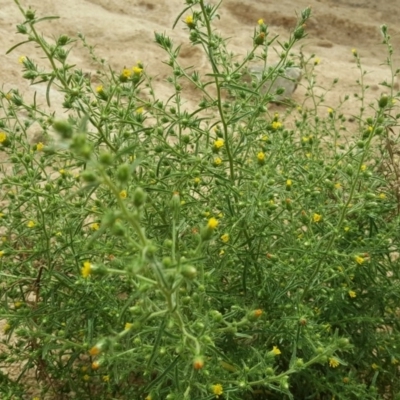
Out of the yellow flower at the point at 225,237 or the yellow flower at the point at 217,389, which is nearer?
the yellow flower at the point at 217,389

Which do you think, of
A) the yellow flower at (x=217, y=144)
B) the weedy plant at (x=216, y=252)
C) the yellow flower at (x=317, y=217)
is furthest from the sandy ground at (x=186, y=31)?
the yellow flower at (x=317, y=217)

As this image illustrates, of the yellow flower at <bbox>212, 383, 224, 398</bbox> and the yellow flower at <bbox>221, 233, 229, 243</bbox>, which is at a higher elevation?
the yellow flower at <bbox>221, 233, 229, 243</bbox>

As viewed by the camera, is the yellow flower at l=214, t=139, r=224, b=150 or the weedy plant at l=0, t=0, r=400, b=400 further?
the yellow flower at l=214, t=139, r=224, b=150

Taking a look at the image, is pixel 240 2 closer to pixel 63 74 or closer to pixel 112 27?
pixel 112 27

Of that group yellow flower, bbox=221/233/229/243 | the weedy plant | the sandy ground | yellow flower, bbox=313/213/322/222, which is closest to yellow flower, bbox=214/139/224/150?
the weedy plant

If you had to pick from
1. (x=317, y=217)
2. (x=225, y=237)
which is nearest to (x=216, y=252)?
(x=225, y=237)

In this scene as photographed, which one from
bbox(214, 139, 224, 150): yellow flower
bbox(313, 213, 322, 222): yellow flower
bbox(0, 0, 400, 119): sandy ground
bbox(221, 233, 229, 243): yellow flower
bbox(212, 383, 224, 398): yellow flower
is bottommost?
bbox(0, 0, 400, 119): sandy ground

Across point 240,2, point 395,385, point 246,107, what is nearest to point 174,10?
point 240,2

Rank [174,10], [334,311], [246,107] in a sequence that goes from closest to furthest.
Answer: [246,107] → [334,311] → [174,10]

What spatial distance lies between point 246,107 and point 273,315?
3.19 ft

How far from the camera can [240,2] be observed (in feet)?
28.8

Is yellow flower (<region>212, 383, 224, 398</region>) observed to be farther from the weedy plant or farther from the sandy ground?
the sandy ground

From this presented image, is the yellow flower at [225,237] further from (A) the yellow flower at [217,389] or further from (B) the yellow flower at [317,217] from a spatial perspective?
(A) the yellow flower at [217,389]

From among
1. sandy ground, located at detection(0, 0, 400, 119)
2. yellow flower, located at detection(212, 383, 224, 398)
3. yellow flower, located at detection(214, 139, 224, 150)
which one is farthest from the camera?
sandy ground, located at detection(0, 0, 400, 119)
